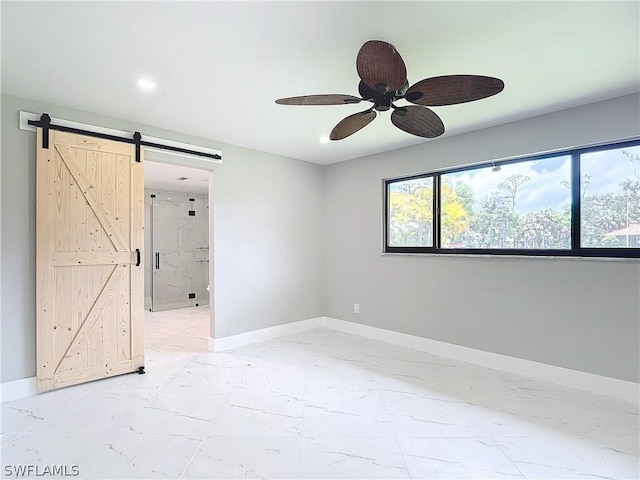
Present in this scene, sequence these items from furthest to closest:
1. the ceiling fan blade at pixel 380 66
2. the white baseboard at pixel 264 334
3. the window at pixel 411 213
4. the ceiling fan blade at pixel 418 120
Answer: the window at pixel 411 213, the white baseboard at pixel 264 334, the ceiling fan blade at pixel 418 120, the ceiling fan blade at pixel 380 66

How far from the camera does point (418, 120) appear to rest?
2.16 meters

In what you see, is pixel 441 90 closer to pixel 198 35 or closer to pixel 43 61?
pixel 198 35

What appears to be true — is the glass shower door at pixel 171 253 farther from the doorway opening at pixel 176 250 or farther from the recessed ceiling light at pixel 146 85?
the recessed ceiling light at pixel 146 85

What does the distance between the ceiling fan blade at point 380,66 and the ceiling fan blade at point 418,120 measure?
0.25 metres

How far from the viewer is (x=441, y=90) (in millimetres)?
1806

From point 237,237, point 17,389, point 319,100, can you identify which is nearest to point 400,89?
point 319,100

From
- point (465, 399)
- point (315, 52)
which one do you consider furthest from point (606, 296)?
point (315, 52)

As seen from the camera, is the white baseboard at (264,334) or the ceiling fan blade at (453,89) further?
the white baseboard at (264,334)

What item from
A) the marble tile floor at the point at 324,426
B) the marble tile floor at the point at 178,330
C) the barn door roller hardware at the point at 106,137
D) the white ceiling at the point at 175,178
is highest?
the white ceiling at the point at 175,178

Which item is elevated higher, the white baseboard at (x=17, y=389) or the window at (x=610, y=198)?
the window at (x=610, y=198)

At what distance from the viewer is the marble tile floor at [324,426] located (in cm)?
186

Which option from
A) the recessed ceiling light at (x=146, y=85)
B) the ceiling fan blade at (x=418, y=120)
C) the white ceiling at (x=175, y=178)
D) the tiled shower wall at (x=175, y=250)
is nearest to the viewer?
the ceiling fan blade at (x=418, y=120)

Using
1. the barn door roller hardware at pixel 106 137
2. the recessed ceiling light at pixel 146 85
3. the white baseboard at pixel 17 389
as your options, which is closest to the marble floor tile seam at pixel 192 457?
the white baseboard at pixel 17 389

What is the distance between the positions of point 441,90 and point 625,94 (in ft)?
6.52
